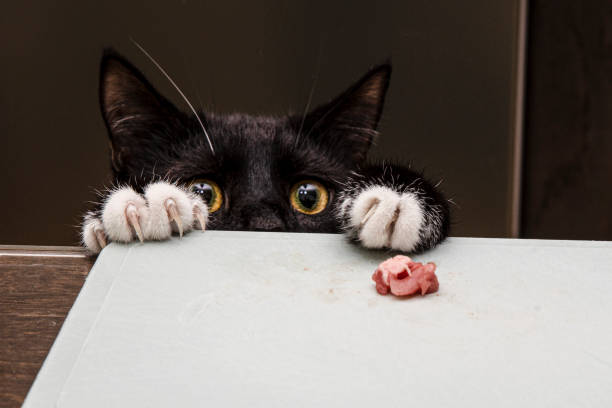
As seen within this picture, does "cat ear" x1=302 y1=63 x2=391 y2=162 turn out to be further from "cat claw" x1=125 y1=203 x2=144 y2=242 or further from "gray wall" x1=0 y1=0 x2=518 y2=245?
"cat claw" x1=125 y1=203 x2=144 y2=242

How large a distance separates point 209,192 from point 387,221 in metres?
0.47

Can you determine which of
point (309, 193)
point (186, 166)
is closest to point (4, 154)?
point (186, 166)

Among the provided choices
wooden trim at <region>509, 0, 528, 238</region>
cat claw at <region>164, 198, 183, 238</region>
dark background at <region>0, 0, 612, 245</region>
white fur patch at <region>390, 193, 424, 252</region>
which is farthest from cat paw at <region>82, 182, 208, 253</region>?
wooden trim at <region>509, 0, 528, 238</region>

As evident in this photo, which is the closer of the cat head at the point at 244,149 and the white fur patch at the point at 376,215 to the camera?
the white fur patch at the point at 376,215

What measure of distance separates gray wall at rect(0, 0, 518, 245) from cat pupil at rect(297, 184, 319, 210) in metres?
0.69

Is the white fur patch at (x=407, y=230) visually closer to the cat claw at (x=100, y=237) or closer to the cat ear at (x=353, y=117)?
the cat claw at (x=100, y=237)

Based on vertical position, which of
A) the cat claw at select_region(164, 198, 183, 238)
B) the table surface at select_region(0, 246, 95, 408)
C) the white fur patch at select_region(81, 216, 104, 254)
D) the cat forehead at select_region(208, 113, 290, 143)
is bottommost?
the table surface at select_region(0, 246, 95, 408)

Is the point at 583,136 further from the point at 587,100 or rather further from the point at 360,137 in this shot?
the point at 360,137

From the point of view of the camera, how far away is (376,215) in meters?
0.87

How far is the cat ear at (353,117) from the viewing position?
1443mm

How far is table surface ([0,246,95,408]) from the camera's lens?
2.67 ft

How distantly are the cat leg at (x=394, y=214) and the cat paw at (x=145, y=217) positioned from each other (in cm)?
26

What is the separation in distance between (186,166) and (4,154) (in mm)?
1049

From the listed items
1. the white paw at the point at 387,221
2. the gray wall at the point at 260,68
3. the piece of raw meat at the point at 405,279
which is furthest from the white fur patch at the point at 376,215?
the gray wall at the point at 260,68
